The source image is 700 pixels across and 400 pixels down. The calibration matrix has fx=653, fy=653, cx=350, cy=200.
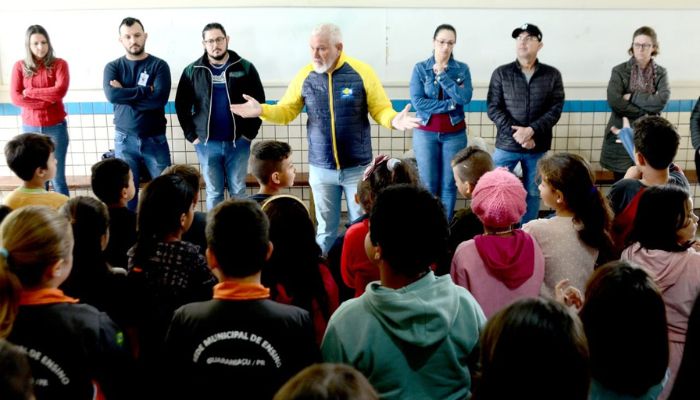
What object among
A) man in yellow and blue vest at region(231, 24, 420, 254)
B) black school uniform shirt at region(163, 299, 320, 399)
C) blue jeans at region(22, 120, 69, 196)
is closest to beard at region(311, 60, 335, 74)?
man in yellow and blue vest at region(231, 24, 420, 254)

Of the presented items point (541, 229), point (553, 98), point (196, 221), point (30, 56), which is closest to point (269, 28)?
point (30, 56)

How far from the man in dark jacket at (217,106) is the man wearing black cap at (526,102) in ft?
5.74

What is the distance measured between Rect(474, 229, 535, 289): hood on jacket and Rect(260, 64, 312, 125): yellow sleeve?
2.25 metres

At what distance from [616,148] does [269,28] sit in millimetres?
2937

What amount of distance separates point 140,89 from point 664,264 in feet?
12.2

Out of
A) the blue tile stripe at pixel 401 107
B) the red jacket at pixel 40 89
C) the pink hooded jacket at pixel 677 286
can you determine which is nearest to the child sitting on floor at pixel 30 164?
the red jacket at pixel 40 89

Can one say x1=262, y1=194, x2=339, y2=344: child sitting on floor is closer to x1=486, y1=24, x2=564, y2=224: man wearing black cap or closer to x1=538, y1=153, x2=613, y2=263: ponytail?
x1=538, y1=153, x2=613, y2=263: ponytail

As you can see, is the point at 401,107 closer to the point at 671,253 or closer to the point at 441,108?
the point at 441,108

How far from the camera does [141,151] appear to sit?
191 inches

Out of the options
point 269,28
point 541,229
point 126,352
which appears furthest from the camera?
point 269,28

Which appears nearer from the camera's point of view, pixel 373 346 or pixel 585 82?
pixel 373 346

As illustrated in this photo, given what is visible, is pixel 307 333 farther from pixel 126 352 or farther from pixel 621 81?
pixel 621 81

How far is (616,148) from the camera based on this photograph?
5.02 meters

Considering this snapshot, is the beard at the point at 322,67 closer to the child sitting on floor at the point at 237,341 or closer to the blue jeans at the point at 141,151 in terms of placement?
the blue jeans at the point at 141,151
